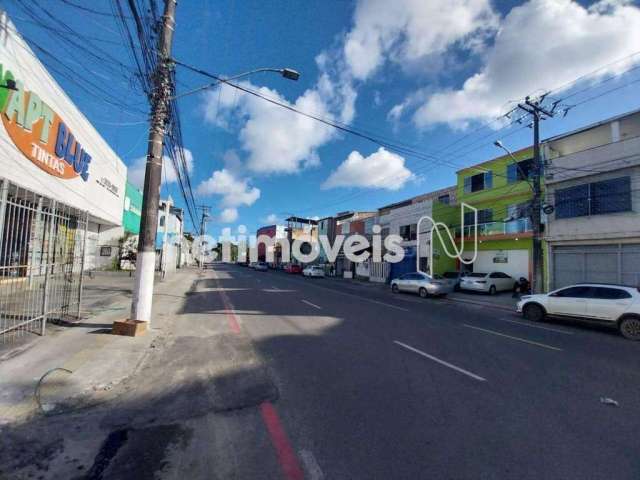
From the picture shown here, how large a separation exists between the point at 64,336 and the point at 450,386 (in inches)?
298

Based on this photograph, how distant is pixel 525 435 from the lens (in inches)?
134

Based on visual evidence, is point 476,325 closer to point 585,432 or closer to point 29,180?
point 585,432

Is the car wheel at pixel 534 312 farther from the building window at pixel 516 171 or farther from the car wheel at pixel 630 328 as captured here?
the building window at pixel 516 171

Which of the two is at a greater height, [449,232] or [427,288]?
[449,232]

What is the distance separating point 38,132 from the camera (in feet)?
44.6

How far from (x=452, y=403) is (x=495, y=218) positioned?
22.2 m

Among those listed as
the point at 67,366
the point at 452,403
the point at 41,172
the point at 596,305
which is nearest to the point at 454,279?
the point at 596,305

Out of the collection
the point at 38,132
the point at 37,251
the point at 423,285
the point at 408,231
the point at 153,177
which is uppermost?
the point at 38,132

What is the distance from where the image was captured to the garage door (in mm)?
15039

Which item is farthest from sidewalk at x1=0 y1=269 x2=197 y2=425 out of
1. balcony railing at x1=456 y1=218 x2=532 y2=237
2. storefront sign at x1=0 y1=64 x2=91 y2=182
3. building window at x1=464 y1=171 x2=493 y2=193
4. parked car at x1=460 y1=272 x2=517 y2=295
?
building window at x1=464 y1=171 x2=493 y2=193

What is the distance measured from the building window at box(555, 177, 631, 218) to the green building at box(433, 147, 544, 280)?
246cm

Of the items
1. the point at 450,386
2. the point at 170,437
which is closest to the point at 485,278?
the point at 450,386

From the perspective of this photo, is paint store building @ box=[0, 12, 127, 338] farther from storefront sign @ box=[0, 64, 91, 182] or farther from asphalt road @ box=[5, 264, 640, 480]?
asphalt road @ box=[5, 264, 640, 480]

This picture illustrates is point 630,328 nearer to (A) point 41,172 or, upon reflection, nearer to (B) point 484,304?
(B) point 484,304
